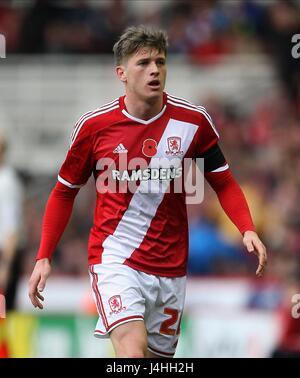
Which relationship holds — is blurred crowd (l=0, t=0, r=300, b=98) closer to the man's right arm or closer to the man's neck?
the man's neck

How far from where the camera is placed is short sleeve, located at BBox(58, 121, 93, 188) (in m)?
7.41

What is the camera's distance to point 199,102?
16109 millimetres

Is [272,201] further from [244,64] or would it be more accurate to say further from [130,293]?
[130,293]

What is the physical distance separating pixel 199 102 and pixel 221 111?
1.12 feet

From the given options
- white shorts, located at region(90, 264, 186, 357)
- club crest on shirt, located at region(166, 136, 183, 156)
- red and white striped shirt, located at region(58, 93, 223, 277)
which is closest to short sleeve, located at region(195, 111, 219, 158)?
red and white striped shirt, located at region(58, 93, 223, 277)

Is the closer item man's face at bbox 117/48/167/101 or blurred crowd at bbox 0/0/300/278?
man's face at bbox 117/48/167/101

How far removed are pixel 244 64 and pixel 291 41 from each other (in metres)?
1.05

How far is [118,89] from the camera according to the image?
1667cm

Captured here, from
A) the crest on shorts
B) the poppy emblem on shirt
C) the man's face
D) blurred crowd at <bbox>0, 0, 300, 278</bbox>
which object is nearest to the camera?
the crest on shorts

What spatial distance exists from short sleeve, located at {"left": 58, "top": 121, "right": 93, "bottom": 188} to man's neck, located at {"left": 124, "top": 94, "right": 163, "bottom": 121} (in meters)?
0.32

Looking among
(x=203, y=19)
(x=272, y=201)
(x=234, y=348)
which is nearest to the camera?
(x=234, y=348)

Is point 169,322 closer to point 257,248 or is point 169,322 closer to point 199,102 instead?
point 257,248

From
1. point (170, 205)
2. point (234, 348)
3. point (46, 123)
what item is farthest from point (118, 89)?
point (170, 205)
